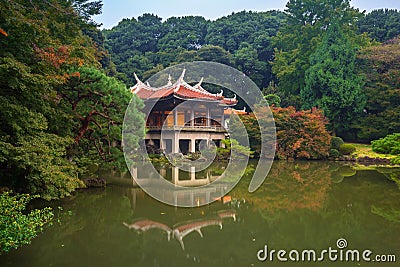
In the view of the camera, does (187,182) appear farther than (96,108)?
Yes

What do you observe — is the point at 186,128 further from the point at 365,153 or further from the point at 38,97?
the point at 38,97

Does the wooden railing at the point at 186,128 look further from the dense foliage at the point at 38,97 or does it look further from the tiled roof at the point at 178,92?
the dense foliage at the point at 38,97

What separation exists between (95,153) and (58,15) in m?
3.09

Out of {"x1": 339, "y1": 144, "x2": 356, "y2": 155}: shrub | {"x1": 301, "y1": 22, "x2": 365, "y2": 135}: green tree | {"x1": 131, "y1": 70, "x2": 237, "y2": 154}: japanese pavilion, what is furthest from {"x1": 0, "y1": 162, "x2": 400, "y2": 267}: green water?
{"x1": 301, "y1": 22, "x2": 365, "y2": 135}: green tree

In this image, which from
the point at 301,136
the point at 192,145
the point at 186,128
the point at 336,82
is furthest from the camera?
the point at 336,82

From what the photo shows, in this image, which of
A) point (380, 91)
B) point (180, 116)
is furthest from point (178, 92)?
point (380, 91)

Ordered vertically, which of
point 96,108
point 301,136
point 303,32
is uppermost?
point 303,32

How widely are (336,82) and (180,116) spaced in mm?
9277

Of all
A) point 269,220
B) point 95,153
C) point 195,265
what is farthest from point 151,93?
point 195,265

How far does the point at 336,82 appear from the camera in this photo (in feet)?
65.2

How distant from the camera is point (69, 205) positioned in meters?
6.23

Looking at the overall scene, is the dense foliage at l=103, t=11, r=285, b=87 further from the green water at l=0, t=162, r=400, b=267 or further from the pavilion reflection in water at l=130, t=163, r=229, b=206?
the green water at l=0, t=162, r=400, b=267

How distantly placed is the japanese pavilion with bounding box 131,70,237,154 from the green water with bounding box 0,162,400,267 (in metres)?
7.77

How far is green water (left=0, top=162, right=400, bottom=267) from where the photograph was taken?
384 cm
